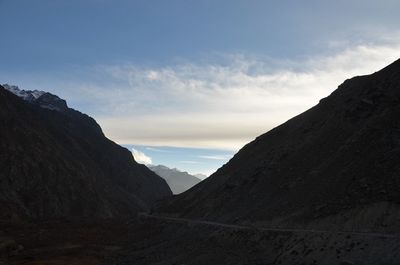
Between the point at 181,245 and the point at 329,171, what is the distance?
53.1ft

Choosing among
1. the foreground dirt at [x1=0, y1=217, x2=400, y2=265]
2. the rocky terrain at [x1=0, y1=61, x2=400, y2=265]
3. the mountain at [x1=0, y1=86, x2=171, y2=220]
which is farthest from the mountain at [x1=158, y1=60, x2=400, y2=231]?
the mountain at [x1=0, y1=86, x2=171, y2=220]

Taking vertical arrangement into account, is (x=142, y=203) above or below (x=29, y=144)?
below

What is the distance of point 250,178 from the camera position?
61.3 m

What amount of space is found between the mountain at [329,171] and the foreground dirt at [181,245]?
3.10m

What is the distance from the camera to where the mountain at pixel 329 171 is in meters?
35.3

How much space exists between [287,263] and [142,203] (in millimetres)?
148426

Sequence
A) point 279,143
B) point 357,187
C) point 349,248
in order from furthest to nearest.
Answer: point 279,143
point 357,187
point 349,248

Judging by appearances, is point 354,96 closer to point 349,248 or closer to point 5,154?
point 349,248

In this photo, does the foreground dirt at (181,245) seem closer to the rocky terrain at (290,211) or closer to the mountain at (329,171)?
the rocky terrain at (290,211)

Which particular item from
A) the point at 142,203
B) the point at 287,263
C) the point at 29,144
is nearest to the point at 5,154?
the point at 29,144

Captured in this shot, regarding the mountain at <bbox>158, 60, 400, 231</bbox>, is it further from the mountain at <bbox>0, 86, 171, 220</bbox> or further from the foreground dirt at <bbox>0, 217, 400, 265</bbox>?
the mountain at <bbox>0, 86, 171, 220</bbox>

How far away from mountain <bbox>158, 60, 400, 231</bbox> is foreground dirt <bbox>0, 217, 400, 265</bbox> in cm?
310

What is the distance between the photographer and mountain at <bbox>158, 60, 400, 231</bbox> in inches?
1389

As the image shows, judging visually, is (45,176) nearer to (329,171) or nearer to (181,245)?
(181,245)
